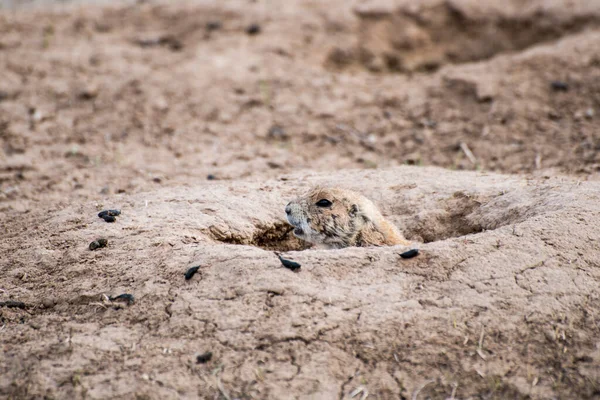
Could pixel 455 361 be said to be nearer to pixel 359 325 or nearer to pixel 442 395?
pixel 442 395

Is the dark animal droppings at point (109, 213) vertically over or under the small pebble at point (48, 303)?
over

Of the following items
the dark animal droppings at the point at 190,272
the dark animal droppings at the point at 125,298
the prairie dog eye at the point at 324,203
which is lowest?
the prairie dog eye at the point at 324,203

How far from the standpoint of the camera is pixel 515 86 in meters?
7.99

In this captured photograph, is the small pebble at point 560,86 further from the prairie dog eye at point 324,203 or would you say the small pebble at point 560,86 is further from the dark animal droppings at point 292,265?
the dark animal droppings at point 292,265

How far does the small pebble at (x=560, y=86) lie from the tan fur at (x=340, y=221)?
387cm

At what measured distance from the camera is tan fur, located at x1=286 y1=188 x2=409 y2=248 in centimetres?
503

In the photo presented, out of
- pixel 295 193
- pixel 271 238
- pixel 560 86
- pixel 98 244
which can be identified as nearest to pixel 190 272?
pixel 98 244

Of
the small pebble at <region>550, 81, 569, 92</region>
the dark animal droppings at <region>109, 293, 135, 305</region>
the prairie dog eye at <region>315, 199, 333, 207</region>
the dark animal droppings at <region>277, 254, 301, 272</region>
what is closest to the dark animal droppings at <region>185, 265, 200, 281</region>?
the dark animal droppings at <region>109, 293, 135, 305</region>

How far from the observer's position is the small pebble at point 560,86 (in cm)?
783

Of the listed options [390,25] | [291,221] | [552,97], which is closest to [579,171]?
[552,97]

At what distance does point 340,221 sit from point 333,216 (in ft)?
0.22

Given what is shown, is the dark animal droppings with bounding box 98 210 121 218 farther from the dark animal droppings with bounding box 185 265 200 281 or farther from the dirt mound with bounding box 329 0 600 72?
the dirt mound with bounding box 329 0 600 72

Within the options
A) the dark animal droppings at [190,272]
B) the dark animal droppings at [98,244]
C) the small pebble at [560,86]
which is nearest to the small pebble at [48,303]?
the dark animal droppings at [98,244]

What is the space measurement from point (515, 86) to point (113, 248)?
5462 millimetres
